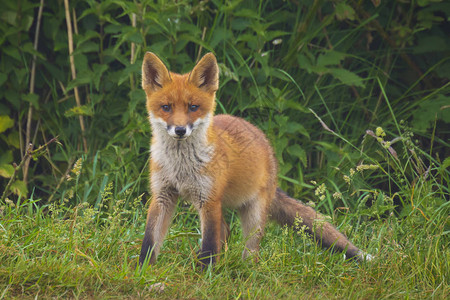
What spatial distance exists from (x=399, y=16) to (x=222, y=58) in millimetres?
2054

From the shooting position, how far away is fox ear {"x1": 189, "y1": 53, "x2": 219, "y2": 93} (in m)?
4.00

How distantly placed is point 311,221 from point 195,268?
3.64ft

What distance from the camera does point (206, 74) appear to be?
4.08m

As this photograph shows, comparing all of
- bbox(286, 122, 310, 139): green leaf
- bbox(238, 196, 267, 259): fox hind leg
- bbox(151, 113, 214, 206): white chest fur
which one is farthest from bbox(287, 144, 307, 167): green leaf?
bbox(151, 113, 214, 206): white chest fur

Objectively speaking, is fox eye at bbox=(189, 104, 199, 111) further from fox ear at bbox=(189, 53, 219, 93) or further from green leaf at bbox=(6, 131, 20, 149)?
green leaf at bbox=(6, 131, 20, 149)

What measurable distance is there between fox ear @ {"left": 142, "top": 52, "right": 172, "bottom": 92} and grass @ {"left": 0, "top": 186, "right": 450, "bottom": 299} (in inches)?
35.8

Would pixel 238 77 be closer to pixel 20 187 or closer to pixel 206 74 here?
pixel 206 74

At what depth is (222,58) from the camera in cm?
562

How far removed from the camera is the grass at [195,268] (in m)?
3.27

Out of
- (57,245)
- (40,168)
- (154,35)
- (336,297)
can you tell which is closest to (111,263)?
(57,245)

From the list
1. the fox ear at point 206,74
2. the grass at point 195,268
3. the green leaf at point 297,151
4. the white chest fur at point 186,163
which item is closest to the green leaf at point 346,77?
the green leaf at point 297,151

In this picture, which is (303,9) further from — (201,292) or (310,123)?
(201,292)

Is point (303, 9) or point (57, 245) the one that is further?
point (303, 9)

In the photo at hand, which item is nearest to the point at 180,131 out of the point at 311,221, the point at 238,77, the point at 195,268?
the point at 195,268
